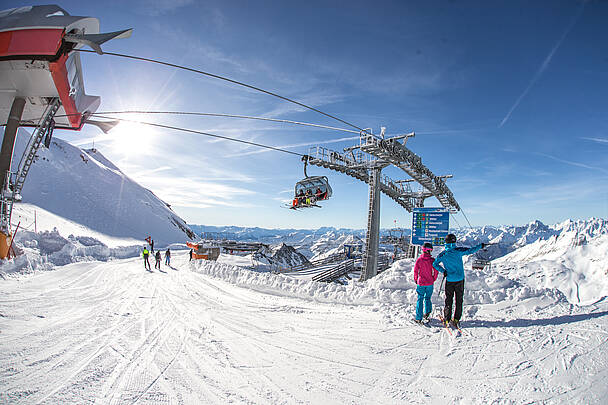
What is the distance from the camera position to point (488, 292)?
7.46 meters

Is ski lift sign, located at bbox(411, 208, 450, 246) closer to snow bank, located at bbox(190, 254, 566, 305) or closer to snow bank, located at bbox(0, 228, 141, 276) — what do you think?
snow bank, located at bbox(190, 254, 566, 305)

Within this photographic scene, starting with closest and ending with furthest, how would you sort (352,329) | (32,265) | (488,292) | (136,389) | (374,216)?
(136,389) < (352,329) < (488,292) < (32,265) < (374,216)

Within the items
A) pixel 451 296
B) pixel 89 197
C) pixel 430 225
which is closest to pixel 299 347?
pixel 451 296

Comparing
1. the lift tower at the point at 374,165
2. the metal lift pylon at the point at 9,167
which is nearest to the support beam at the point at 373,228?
the lift tower at the point at 374,165

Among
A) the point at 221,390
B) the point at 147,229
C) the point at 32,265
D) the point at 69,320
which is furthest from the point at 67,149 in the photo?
the point at 221,390

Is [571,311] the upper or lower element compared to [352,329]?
upper

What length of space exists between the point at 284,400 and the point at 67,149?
345 feet

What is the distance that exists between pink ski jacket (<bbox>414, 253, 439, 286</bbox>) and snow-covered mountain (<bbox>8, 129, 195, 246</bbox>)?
60.2 metres

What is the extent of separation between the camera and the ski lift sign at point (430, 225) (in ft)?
33.3

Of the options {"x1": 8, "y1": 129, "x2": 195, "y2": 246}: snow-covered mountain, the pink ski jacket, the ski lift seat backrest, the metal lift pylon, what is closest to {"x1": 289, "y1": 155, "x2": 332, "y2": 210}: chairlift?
the ski lift seat backrest

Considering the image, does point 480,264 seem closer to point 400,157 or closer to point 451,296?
point 400,157

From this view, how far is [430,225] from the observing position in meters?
10.4

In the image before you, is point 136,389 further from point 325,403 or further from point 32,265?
point 32,265

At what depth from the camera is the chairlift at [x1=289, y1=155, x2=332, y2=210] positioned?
14.3 metres
